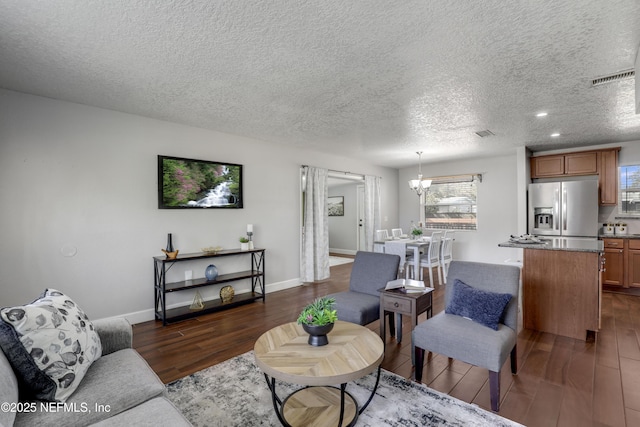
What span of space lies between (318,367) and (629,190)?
6605 mm

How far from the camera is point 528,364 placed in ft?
8.54

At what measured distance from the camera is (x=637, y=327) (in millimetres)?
3467

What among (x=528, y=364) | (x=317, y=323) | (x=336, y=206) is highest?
(x=336, y=206)

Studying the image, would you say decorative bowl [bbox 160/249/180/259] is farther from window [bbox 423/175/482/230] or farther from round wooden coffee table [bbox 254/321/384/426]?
window [bbox 423/175/482/230]

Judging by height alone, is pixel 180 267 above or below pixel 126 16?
below

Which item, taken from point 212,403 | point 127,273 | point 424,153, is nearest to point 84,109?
point 127,273

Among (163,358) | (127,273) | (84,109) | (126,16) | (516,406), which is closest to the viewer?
(126,16)

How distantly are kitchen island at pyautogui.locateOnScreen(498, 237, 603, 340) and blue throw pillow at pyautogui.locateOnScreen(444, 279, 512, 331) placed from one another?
4.80ft

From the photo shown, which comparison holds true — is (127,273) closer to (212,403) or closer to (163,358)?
(163,358)

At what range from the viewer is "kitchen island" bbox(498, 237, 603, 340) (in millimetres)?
3074

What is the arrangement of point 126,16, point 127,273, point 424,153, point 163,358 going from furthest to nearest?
point 424,153, point 127,273, point 163,358, point 126,16

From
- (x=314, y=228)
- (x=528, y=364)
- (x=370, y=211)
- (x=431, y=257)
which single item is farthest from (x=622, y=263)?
(x=314, y=228)

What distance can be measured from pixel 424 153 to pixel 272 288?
3.95 meters

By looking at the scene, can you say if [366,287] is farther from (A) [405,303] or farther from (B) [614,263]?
(B) [614,263]
